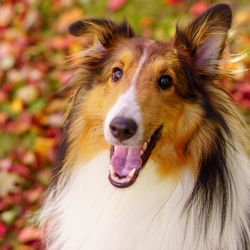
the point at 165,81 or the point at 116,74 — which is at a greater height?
the point at 116,74

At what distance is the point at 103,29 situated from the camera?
3.04m

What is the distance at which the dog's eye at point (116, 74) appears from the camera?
9.52 ft

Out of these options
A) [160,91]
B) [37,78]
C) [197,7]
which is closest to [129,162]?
[160,91]

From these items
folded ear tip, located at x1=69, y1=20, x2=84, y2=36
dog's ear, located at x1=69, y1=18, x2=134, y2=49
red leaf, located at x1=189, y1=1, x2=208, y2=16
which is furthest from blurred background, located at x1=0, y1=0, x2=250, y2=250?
folded ear tip, located at x1=69, y1=20, x2=84, y2=36

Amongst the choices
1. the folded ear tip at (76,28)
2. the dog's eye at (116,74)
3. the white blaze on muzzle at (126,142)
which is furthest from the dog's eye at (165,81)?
the folded ear tip at (76,28)

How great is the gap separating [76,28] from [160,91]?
71cm

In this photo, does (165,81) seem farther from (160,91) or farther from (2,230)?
(2,230)

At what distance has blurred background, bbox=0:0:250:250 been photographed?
4418 millimetres

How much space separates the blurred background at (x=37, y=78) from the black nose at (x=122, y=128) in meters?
1.79

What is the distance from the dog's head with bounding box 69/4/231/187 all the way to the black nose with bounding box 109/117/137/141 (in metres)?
0.01

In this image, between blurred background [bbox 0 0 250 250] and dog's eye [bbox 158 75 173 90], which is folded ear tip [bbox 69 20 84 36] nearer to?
dog's eye [bbox 158 75 173 90]

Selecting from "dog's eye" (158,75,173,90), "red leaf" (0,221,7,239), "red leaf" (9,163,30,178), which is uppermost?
"dog's eye" (158,75,173,90)

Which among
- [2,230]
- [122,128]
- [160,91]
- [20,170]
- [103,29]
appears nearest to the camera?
[122,128]

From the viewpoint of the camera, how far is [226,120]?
281 cm
